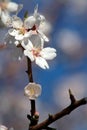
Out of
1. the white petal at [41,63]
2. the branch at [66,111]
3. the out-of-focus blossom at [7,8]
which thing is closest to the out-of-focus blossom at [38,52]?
the white petal at [41,63]

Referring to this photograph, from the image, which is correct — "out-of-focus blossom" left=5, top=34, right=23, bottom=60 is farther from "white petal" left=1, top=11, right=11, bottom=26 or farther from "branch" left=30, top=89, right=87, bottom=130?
"branch" left=30, top=89, right=87, bottom=130

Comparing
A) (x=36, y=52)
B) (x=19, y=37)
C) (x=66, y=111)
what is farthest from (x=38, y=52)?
(x=66, y=111)

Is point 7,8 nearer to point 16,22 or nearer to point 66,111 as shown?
point 16,22

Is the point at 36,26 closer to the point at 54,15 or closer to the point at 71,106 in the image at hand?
the point at 71,106

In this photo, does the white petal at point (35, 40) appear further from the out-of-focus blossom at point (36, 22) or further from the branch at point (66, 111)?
the branch at point (66, 111)

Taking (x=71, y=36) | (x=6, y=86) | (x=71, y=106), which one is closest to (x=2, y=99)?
(x=6, y=86)
